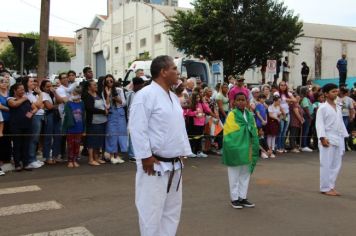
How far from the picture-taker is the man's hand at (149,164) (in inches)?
161

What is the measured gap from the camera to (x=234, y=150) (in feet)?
22.2

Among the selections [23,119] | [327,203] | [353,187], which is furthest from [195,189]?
[23,119]

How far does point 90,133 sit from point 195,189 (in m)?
3.36

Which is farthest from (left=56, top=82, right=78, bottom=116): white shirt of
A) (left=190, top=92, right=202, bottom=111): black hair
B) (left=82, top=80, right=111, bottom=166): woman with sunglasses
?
(left=190, top=92, right=202, bottom=111): black hair

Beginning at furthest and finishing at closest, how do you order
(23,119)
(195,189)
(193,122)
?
1. (193,122)
2. (23,119)
3. (195,189)

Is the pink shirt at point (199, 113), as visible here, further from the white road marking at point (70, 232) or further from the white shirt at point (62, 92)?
the white road marking at point (70, 232)

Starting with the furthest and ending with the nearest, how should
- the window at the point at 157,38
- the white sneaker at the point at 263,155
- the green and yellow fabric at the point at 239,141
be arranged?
the window at the point at 157,38 → the white sneaker at the point at 263,155 → the green and yellow fabric at the point at 239,141

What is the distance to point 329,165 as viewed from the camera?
792 cm

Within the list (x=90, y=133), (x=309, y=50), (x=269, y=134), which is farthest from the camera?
(x=309, y=50)

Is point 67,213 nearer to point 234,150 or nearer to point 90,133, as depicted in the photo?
point 234,150

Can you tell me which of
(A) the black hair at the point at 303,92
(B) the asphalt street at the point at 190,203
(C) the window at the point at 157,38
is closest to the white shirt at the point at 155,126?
(B) the asphalt street at the point at 190,203

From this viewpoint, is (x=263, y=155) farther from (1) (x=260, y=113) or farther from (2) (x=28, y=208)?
(2) (x=28, y=208)

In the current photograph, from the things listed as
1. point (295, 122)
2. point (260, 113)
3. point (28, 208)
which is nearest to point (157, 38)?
point (295, 122)

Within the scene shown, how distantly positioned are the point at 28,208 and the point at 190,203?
7.87 feet
